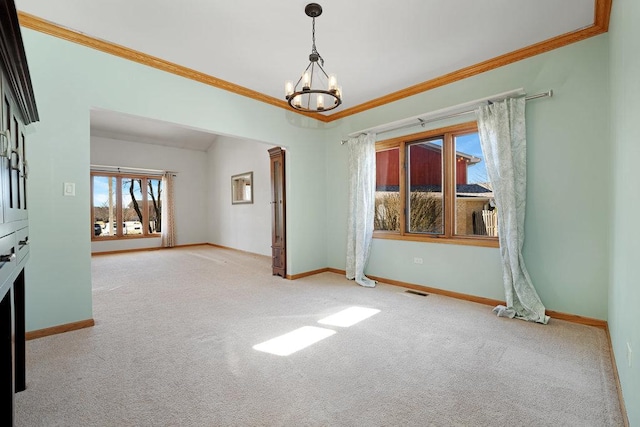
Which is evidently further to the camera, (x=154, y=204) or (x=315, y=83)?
(x=154, y=204)

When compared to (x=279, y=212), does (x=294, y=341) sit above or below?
below

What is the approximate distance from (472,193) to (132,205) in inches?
330

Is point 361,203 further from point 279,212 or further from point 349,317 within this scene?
point 349,317

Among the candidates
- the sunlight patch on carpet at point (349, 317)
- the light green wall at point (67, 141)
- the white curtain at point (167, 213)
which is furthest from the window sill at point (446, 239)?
the white curtain at point (167, 213)

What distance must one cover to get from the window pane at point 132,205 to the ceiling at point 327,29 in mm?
5982

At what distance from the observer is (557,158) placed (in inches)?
113

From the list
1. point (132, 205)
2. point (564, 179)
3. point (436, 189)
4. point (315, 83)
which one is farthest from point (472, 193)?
point (132, 205)

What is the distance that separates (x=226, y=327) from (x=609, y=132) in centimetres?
391

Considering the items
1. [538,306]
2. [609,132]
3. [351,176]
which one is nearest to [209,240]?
[351,176]

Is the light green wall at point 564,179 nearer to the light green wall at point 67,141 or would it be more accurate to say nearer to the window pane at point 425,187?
the window pane at point 425,187

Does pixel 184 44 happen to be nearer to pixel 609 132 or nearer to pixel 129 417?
pixel 129 417

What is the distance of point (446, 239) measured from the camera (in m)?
3.70

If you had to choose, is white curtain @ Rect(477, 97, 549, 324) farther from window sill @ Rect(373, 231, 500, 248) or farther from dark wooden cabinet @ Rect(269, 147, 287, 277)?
dark wooden cabinet @ Rect(269, 147, 287, 277)

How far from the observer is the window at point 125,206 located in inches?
294
